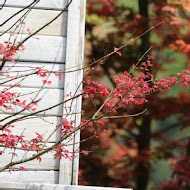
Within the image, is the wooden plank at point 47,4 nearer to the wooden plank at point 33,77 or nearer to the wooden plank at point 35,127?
the wooden plank at point 33,77

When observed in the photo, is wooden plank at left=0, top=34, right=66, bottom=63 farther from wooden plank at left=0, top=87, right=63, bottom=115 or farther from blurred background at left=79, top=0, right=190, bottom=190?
blurred background at left=79, top=0, right=190, bottom=190

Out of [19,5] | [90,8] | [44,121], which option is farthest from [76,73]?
[90,8]

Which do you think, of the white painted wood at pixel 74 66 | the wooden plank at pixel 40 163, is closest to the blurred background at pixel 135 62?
the white painted wood at pixel 74 66

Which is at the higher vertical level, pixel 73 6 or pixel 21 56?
pixel 73 6

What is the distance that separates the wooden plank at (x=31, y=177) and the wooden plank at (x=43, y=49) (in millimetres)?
796

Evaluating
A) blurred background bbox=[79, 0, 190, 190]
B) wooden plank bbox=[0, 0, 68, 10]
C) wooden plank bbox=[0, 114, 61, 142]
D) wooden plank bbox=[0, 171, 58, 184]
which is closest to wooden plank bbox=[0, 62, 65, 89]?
wooden plank bbox=[0, 114, 61, 142]

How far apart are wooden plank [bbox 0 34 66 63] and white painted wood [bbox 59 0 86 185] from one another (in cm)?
7

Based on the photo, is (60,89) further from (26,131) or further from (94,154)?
(94,154)

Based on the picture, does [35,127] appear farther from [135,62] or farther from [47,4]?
[135,62]

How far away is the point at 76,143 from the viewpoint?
354cm

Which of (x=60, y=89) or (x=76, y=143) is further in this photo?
(x=60, y=89)

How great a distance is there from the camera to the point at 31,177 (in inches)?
149

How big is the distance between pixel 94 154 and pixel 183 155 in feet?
3.70

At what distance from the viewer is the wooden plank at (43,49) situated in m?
3.89
